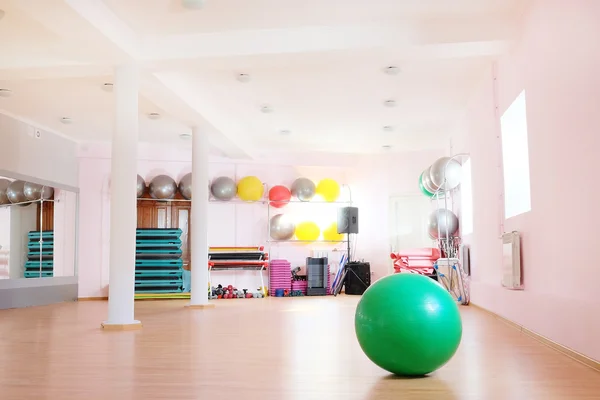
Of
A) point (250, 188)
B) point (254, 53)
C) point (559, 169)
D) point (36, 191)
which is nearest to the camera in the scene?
point (559, 169)

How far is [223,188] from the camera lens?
11.3m

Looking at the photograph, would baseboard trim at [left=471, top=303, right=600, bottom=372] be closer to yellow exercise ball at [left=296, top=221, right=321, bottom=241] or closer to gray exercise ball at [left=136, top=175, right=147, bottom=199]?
yellow exercise ball at [left=296, top=221, right=321, bottom=241]

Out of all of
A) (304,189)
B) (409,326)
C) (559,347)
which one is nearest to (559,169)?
(559,347)

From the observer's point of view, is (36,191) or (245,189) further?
(245,189)

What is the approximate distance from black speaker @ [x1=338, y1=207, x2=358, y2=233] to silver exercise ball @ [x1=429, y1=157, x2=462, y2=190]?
9.69 feet

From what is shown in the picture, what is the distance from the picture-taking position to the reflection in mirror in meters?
9.08

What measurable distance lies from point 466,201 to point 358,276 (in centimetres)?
318

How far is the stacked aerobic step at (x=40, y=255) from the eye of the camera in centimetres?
961

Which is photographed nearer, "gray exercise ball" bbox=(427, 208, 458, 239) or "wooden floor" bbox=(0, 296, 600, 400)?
"wooden floor" bbox=(0, 296, 600, 400)

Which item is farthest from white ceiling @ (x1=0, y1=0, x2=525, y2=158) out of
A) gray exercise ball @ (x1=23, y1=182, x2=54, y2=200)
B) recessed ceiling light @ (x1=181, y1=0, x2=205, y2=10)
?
gray exercise ball @ (x1=23, y1=182, x2=54, y2=200)

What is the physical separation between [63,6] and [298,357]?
10.6 ft

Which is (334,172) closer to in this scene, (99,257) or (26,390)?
(99,257)

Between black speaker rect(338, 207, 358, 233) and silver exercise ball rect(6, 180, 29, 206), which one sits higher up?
silver exercise ball rect(6, 180, 29, 206)

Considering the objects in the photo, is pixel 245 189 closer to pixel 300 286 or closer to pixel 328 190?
pixel 328 190
